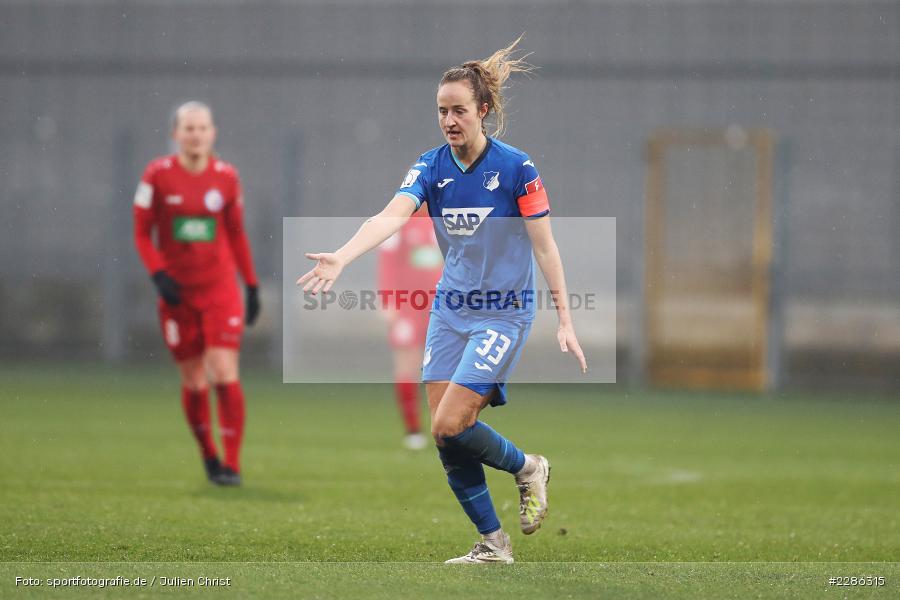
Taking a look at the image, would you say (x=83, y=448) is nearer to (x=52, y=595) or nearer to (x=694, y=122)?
(x=52, y=595)

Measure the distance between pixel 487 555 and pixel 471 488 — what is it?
29 cm

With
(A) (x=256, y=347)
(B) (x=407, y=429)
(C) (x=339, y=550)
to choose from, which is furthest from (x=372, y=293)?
(C) (x=339, y=550)

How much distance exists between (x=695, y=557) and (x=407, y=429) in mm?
4711

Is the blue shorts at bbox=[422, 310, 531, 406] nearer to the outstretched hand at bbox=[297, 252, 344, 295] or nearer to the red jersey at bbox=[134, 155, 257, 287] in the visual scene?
the outstretched hand at bbox=[297, 252, 344, 295]

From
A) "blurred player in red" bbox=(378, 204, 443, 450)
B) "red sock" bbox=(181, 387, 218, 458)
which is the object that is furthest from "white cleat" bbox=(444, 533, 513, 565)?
"blurred player in red" bbox=(378, 204, 443, 450)

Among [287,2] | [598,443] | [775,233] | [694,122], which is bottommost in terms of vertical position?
[598,443]

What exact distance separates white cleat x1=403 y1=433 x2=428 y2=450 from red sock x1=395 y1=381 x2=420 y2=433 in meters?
0.04

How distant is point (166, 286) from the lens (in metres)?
8.06

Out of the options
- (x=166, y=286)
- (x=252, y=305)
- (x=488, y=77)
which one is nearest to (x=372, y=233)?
(x=488, y=77)

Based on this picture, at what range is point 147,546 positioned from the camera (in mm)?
5875

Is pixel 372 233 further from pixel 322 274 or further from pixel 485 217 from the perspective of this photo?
pixel 485 217

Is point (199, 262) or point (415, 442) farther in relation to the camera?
point (415, 442)

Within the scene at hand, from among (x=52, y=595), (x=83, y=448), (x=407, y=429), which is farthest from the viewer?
(x=407, y=429)

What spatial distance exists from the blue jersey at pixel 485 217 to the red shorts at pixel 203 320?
2.75 m
